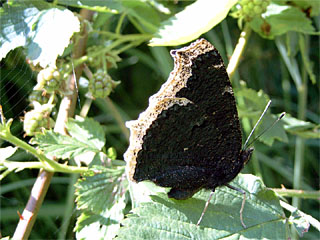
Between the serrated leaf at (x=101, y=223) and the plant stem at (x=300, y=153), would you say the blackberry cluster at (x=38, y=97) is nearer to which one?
the serrated leaf at (x=101, y=223)

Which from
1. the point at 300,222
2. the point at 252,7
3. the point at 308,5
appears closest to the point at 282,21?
the point at 308,5

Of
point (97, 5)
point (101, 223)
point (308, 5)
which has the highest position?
point (97, 5)


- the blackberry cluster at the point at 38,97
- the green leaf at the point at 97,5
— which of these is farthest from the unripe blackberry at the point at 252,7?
the blackberry cluster at the point at 38,97

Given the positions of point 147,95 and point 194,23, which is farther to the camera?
point 147,95

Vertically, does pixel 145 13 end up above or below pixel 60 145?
above

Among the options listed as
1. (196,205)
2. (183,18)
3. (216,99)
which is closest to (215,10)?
(183,18)

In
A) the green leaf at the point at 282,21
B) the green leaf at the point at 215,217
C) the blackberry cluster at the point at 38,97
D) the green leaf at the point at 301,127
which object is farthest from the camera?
the green leaf at the point at 301,127

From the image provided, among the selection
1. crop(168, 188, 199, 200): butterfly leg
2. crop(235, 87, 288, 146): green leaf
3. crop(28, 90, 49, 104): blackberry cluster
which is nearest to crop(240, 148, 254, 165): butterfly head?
crop(168, 188, 199, 200): butterfly leg

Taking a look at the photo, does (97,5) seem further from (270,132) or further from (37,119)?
(270,132)
